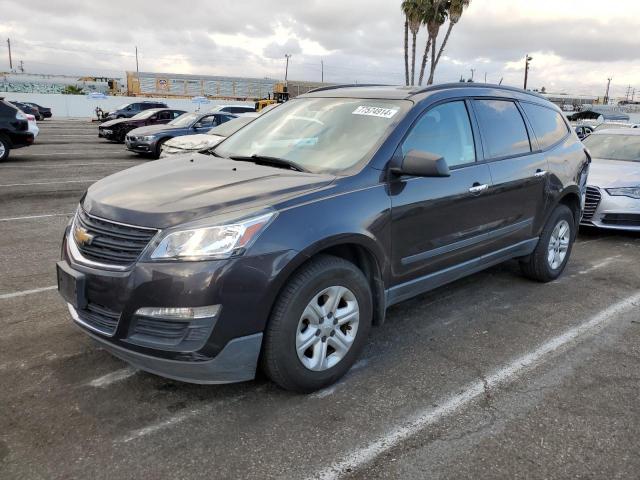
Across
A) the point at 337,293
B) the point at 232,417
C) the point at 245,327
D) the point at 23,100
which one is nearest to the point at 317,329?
the point at 337,293

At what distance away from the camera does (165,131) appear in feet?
50.6

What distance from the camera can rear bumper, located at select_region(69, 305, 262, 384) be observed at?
2.64 m

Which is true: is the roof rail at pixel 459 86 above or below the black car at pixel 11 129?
above

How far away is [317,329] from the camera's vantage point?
2957 mm

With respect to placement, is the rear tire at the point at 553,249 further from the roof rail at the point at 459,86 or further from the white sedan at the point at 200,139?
the white sedan at the point at 200,139

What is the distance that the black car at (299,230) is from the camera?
8.57 ft

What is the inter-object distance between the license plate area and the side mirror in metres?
1.94

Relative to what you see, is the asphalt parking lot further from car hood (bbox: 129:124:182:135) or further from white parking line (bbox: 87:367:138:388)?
car hood (bbox: 129:124:182:135)

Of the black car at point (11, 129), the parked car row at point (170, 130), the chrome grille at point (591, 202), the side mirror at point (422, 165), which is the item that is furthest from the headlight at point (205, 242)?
the black car at point (11, 129)

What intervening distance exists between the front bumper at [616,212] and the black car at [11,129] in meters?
12.7

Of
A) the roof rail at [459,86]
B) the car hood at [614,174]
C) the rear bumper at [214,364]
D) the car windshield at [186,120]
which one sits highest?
the roof rail at [459,86]

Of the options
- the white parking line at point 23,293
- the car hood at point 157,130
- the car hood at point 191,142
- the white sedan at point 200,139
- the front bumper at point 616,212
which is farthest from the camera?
the car hood at point 157,130

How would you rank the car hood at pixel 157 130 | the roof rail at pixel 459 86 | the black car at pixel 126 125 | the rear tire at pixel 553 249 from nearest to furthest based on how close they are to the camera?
1. the roof rail at pixel 459 86
2. the rear tire at pixel 553 249
3. the car hood at pixel 157 130
4. the black car at pixel 126 125

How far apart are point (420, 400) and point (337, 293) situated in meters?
0.79
